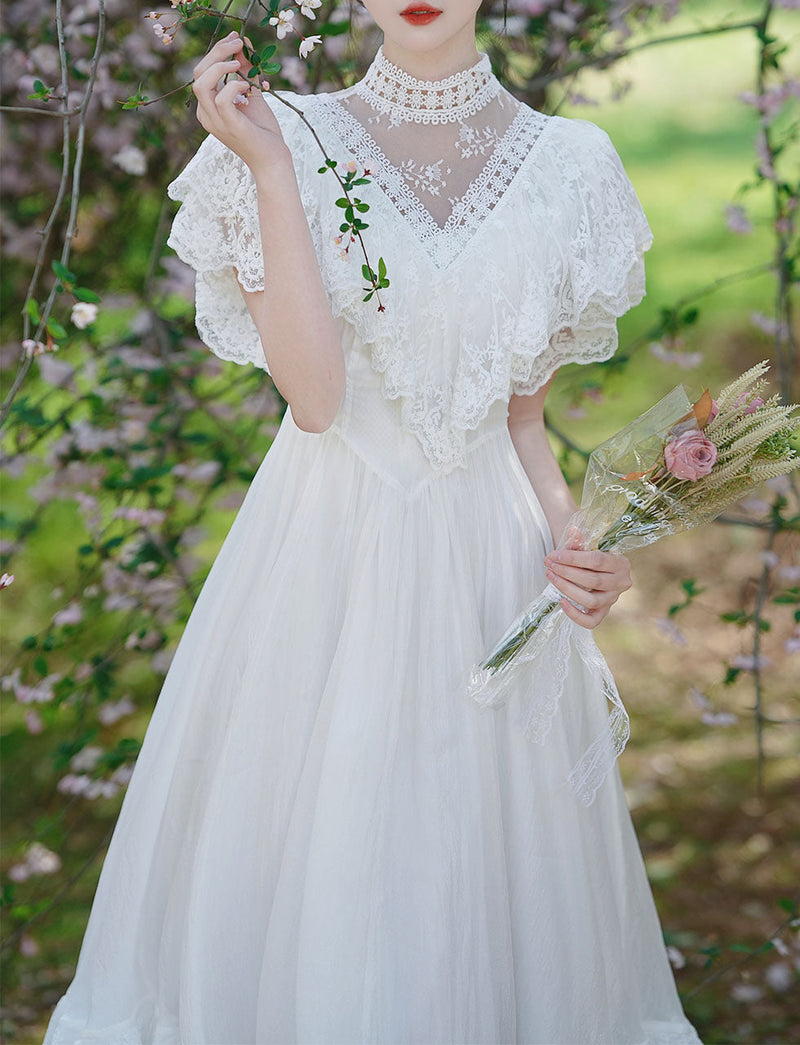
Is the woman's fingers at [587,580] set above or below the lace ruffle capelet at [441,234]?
below

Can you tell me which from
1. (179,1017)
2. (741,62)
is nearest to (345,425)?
(179,1017)

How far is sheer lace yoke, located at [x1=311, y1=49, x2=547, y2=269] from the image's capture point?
159cm

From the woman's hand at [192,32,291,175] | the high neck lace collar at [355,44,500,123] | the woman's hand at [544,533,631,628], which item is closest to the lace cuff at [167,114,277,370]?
the woman's hand at [192,32,291,175]

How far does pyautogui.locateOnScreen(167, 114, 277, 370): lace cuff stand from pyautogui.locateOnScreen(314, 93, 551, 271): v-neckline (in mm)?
163

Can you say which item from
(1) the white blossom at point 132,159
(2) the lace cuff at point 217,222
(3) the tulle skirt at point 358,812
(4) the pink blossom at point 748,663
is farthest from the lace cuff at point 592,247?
(1) the white blossom at point 132,159

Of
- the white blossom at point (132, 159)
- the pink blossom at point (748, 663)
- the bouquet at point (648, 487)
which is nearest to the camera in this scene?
the bouquet at point (648, 487)

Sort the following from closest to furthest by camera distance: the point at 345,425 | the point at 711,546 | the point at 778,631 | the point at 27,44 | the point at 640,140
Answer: the point at 345,425
the point at 27,44
the point at 778,631
the point at 711,546
the point at 640,140

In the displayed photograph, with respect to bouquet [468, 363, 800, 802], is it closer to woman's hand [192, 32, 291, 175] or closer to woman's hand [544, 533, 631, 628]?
woman's hand [544, 533, 631, 628]

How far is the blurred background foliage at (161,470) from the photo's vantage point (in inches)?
101

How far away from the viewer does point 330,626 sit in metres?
1.60

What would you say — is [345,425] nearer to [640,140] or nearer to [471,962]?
[471,962]

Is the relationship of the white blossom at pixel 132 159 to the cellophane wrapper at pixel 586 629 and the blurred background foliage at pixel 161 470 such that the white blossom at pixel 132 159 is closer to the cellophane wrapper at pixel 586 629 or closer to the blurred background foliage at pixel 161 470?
the blurred background foliage at pixel 161 470

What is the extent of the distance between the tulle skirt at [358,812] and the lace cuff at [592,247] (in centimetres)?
16

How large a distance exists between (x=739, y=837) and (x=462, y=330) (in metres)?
2.41
